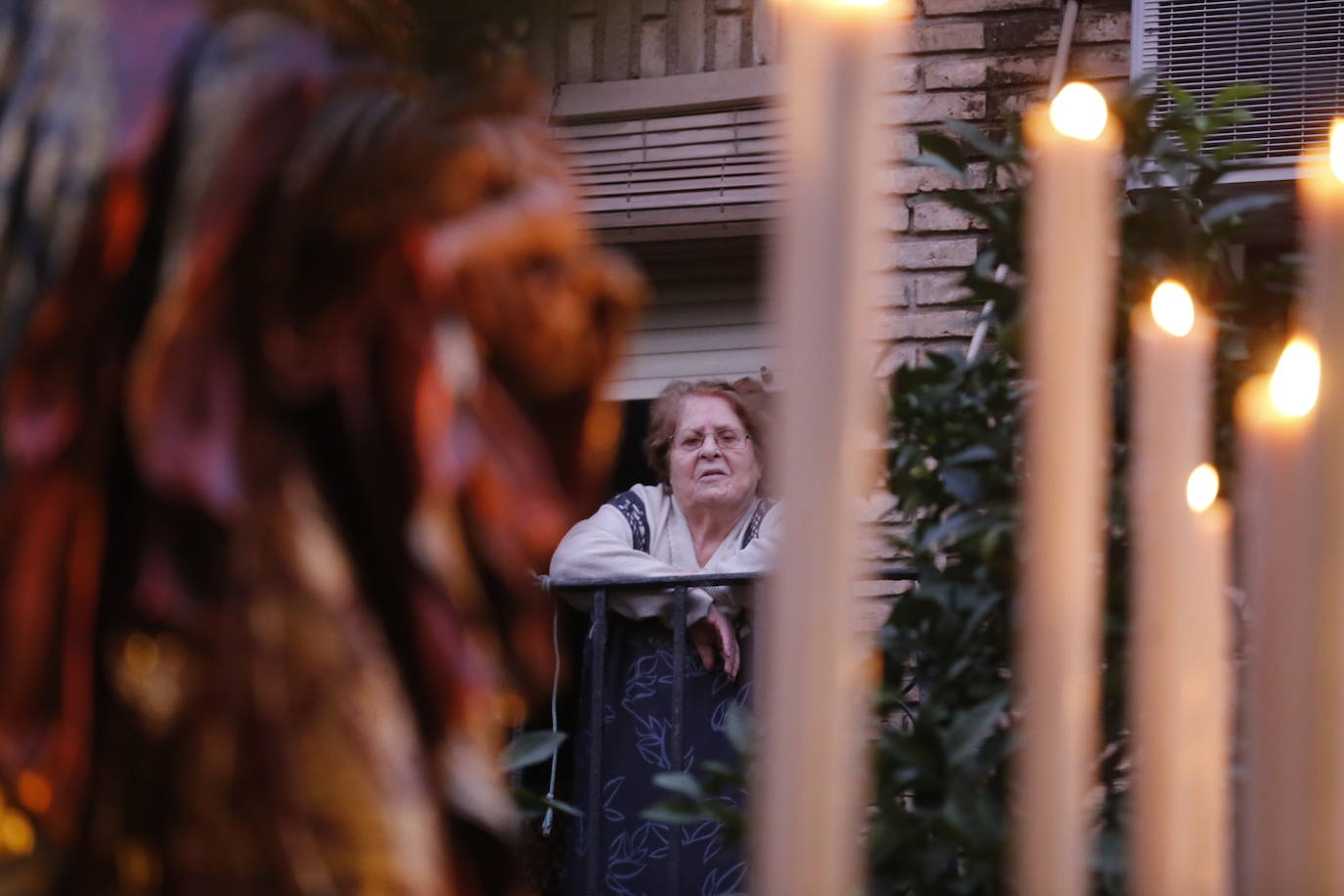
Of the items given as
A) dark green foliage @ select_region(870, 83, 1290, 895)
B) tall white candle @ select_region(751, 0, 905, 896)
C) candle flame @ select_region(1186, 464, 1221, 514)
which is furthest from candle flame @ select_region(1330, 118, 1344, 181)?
dark green foliage @ select_region(870, 83, 1290, 895)

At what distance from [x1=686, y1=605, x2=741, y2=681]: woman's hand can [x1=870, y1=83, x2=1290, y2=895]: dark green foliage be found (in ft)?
4.62

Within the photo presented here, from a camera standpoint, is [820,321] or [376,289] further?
[376,289]

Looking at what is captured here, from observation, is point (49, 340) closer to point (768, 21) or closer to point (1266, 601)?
point (1266, 601)

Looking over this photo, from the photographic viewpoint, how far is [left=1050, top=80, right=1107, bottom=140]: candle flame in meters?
0.65

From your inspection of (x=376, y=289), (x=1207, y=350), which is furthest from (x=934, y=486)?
(x=376, y=289)

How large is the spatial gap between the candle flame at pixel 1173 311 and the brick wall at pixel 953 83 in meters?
3.70

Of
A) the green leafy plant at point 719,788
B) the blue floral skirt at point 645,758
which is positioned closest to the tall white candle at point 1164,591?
the green leafy plant at point 719,788

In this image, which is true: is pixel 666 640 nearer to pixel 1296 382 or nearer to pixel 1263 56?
pixel 1263 56

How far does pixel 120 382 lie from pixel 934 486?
Answer: 51.0 inches

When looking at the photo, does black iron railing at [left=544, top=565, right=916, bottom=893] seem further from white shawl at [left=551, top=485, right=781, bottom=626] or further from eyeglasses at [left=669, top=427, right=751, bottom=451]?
eyeglasses at [left=669, top=427, right=751, bottom=451]

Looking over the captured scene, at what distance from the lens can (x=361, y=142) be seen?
2.00ft

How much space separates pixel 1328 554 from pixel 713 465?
307cm

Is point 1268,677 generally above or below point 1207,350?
below

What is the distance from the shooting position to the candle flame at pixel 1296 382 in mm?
680
